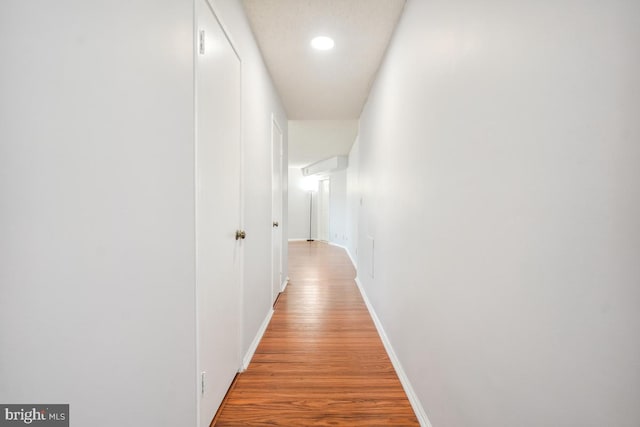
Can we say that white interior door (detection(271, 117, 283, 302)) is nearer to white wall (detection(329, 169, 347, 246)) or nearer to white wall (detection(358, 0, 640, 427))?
white wall (detection(358, 0, 640, 427))

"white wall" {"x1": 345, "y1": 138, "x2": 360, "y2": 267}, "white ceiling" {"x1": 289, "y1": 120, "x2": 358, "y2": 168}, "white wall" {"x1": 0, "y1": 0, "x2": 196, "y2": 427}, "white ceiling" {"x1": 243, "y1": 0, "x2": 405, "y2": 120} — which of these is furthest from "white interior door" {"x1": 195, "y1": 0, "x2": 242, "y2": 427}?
"white wall" {"x1": 345, "y1": 138, "x2": 360, "y2": 267}

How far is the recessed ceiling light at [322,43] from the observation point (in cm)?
232

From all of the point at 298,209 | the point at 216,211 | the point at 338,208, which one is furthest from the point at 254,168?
the point at 298,209

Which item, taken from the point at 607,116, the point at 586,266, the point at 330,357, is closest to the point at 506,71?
Answer: the point at 607,116

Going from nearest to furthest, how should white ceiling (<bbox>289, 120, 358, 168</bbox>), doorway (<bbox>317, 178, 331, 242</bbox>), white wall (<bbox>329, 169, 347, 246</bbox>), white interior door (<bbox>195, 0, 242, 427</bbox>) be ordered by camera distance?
white interior door (<bbox>195, 0, 242, 427</bbox>) < white ceiling (<bbox>289, 120, 358, 168</bbox>) < white wall (<bbox>329, 169, 347, 246</bbox>) < doorway (<bbox>317, 178, 331, 242</bbox>)

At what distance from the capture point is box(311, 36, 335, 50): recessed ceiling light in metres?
2.32

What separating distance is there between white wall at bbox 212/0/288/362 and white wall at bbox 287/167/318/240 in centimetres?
699

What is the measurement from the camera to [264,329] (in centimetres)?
263

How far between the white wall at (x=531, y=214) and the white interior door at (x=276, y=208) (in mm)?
1960

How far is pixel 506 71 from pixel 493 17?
0.72 feet

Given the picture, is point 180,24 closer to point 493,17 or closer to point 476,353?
point 493,17

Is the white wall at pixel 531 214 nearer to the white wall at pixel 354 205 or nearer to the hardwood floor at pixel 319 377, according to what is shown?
the hardwood floor at pixel 319 377

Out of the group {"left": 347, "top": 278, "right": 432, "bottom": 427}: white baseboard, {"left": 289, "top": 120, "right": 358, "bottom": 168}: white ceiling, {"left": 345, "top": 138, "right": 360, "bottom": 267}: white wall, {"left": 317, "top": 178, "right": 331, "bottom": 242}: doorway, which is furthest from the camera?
{"left": 317, "top": 178, "right": 331, "bottom": 242}: doorway

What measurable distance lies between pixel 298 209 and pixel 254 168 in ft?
25.6
